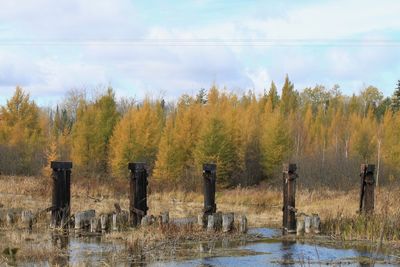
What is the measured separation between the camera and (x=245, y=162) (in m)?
47.8

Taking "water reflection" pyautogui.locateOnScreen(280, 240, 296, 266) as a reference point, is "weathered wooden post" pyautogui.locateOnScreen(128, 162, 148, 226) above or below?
above

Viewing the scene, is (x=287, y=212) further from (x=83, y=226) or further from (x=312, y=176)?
(x=312, y=176)

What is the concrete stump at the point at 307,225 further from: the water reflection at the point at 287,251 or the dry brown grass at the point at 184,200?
the dry brown grass at the point at 184,200

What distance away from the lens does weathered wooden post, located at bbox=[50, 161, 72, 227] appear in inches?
691

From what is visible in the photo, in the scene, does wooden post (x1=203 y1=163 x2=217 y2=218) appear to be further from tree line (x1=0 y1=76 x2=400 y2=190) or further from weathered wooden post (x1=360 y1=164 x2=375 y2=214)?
tree line (x1=0 y1=76 x2=400 y2=190)

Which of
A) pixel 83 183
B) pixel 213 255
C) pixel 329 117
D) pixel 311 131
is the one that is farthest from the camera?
pixel 329 117

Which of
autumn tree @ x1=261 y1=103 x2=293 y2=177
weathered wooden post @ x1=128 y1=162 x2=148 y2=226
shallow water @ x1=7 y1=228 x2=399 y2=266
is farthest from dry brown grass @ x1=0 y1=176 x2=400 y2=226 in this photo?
autumn tree @ x1=261 y1=103 x2=293 y2=177

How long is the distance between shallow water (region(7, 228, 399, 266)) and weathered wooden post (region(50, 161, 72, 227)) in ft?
5.51

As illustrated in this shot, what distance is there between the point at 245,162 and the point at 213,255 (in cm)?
3468

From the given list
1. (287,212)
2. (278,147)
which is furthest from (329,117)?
(287,212)

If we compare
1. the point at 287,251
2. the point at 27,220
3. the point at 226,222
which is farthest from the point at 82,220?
the point at 287,251

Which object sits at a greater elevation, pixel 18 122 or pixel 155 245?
pixel 18 122

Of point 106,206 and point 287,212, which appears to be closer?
point 287,212

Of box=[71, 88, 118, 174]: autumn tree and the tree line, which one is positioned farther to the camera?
box=[71, 88, 118, 174]: autumn tree
